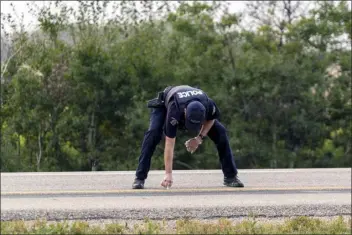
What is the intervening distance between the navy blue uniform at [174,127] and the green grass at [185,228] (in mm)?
1692

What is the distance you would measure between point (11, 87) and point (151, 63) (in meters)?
4.83

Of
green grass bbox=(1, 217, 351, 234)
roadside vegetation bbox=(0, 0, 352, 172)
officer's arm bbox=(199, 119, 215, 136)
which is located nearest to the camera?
green grass bbox=(1, 217, 351, 234)

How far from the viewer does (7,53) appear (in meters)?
26.5

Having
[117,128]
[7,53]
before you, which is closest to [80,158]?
[117,128]

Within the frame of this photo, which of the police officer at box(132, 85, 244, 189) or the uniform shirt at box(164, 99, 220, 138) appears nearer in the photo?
the police officer at box(132, 85, 244, 189)

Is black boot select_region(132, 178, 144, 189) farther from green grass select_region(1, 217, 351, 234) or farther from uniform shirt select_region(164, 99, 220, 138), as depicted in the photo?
green grass select_region(1, 217, 351, 234)

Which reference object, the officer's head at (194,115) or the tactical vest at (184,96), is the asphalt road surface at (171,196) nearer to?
the officer's head at (194,115)

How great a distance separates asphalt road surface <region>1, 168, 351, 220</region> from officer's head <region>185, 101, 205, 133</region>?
29.5 inches

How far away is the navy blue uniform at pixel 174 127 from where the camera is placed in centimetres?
790

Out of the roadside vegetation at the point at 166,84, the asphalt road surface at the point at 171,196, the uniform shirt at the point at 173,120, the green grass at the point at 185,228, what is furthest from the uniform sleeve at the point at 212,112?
the roadside vegetation at the point at 166,84

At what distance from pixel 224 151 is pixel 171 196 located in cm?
93

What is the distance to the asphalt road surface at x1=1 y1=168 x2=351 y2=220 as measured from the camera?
717 centimetres

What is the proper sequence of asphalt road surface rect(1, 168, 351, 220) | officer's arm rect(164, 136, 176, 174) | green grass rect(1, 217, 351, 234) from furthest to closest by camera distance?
1. officer's arm rect(164, 136, 176, 174)
2. asphalt road surface rect(1, 168, 351, 220)
3. green grass rect(1, 217, 351, 234)

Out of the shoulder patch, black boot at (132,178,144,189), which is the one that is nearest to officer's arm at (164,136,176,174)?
the shoulder patch
